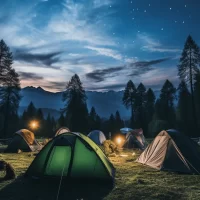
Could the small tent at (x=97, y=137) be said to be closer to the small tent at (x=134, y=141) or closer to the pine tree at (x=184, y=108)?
the small tent at (x=134, y=141)

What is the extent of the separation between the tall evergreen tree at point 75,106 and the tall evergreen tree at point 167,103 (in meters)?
16.7

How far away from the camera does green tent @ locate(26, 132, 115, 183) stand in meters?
8.88

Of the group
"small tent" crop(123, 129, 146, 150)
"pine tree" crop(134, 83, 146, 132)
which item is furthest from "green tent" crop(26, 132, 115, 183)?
"pine tree" crop(134, 83, 146, 132)

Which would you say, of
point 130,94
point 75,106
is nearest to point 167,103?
point 130,94

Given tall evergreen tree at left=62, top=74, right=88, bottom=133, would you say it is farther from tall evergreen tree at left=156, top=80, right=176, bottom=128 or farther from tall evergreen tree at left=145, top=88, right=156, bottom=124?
tall evergreen tree at left=145, top=88, right=156, bottom=124

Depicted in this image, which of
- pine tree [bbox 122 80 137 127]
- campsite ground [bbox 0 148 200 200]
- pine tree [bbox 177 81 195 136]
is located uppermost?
pine tree [bbox 122 80 137 127]

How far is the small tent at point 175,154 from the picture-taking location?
10.6 meters

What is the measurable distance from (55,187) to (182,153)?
20.5ft

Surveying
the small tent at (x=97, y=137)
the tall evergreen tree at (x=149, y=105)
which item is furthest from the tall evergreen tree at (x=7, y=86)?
the tall evergreen tree at (x=149, y=105)

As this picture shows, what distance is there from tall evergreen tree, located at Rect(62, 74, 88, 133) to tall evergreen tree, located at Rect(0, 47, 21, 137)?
11.7 m

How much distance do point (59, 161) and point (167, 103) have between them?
44.2 meters

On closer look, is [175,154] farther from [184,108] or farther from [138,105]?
[138,105]

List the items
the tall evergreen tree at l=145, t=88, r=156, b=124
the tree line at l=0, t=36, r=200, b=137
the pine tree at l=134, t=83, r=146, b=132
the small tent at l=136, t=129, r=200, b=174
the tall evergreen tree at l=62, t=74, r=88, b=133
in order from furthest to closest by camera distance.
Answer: the tall evergreen tree at l=145, t=88, r=156, b=124 → the pine tree at l=134, t=83, r=146, b=132 → the tall evergreen tree at l=62, t=74, r=88, b=133 → the tree line at l=0, t=36, r=200, b=137 → the small tent at l=136, t=129, r=200, b=174

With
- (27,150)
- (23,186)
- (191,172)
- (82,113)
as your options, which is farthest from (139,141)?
(82,113)
